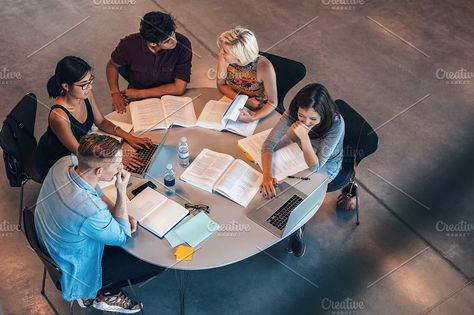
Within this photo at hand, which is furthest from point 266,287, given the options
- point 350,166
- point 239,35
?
point 239,35

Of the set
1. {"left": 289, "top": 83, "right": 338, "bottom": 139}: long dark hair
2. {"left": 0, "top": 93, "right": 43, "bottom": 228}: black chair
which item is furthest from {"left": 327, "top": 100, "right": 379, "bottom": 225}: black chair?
{"left": 0, "top": 93, "right": 43, "bottom": 228}: black chair

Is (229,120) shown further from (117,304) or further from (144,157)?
(117,304)

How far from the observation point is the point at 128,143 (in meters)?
3.74

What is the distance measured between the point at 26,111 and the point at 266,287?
7.14 feet

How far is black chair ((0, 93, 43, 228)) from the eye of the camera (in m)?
3.74

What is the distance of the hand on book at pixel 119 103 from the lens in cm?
402

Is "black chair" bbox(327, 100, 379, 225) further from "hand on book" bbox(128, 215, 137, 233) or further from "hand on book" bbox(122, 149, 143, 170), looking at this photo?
"hand on book" bbox(128, 215, 137, 233)

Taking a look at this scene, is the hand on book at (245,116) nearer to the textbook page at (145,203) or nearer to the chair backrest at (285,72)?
the chair backrest at (285,72)

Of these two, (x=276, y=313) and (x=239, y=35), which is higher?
(x=239, y=35)

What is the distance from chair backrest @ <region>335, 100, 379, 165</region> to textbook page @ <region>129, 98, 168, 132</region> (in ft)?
4.40

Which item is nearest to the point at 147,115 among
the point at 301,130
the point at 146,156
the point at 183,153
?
the point at 146,156

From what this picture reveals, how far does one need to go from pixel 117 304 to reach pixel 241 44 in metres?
1.99

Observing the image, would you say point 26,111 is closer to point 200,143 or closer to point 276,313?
point 200,143

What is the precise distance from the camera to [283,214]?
337 centimetres
